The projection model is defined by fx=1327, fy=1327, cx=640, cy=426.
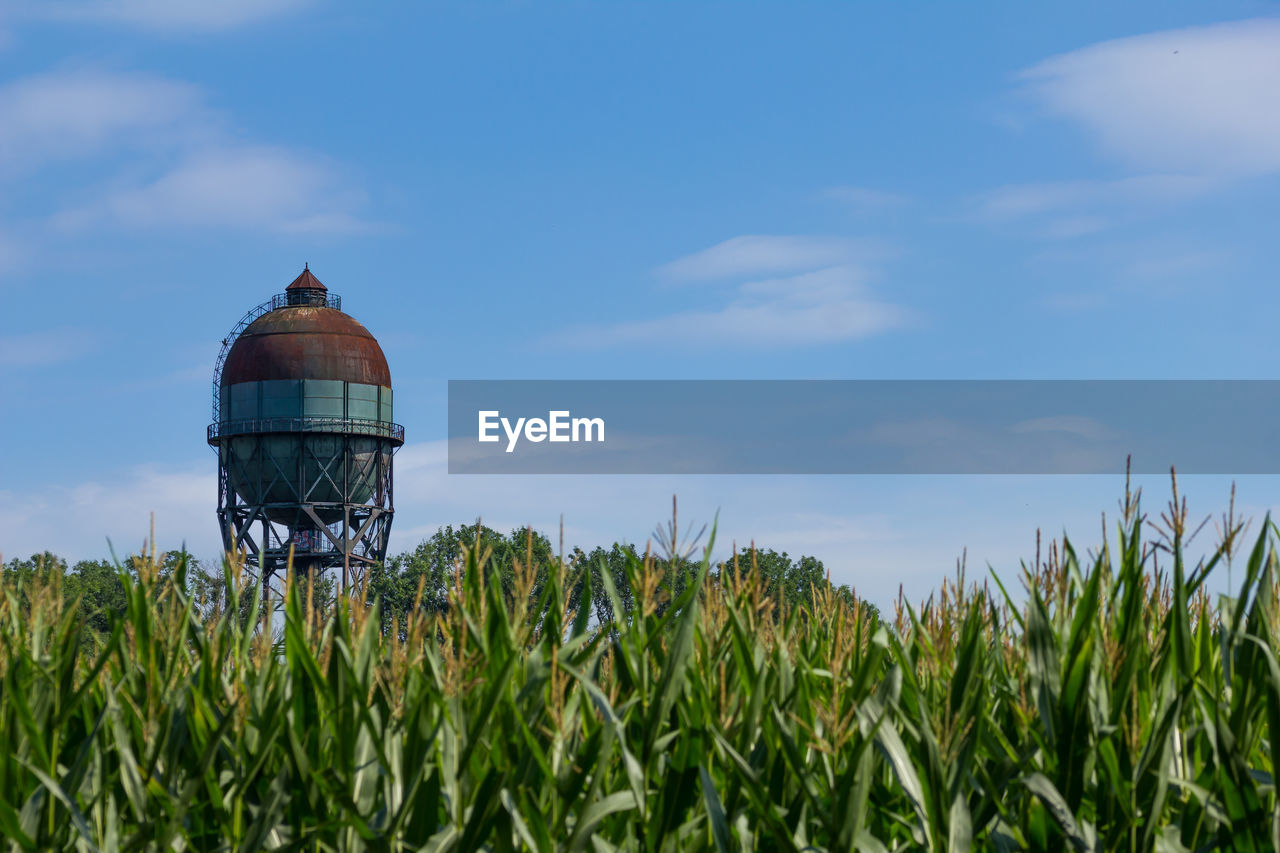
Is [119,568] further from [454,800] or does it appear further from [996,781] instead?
[996,781]

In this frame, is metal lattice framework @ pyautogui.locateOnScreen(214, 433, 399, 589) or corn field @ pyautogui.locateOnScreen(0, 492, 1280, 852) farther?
metal lattice framework @ pyautogui.locateOnScreen(214, 433, 399, 589)

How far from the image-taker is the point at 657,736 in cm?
402

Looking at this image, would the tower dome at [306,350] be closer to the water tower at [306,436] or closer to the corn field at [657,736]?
the water tower at [306,436]

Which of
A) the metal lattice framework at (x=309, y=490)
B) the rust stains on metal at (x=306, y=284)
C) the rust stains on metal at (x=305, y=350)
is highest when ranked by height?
the rust stains on metal at (x=306, y=284)

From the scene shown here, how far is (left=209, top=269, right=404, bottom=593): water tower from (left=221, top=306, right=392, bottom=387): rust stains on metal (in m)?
0.04

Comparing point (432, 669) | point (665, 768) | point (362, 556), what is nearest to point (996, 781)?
point (665, 768)

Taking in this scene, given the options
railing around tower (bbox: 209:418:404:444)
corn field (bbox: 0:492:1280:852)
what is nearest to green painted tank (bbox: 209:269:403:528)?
railing around tower (bbox: 209:418:404:444)

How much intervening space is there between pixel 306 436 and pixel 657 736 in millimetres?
46588

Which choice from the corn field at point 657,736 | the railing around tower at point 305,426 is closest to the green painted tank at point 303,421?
the railing around tower at point 305,426

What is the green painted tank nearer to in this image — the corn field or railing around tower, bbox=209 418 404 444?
railing around tower, bbox=209 418 404 444

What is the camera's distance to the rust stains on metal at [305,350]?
Result: 49219 mm

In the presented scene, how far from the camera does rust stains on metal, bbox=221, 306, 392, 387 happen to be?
49219 millimetres

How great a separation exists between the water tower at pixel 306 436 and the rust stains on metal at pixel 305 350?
4 cm

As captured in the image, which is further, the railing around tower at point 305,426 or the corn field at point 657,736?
the railing around tower at point 305,426
